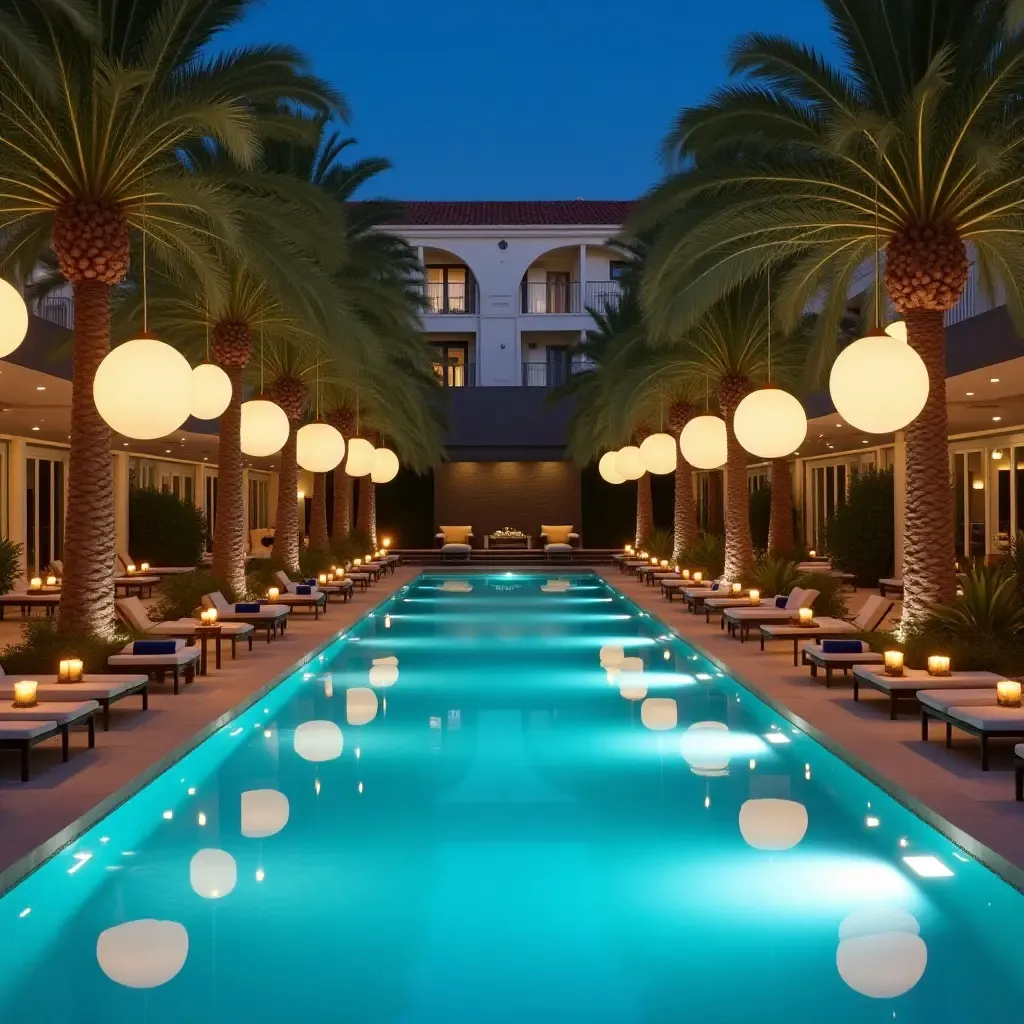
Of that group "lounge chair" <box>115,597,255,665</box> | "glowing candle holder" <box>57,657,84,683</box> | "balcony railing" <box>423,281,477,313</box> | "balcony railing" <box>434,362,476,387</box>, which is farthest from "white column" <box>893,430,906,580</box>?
"balcony railing" <box>423,281,477,313</box>

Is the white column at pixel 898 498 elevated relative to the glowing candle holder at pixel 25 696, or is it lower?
elevated

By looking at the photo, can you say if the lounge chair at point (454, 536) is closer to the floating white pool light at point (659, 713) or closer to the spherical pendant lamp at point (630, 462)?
the spherical pendant lamp at point (630, 462)

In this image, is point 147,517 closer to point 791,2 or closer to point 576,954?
point 576,954

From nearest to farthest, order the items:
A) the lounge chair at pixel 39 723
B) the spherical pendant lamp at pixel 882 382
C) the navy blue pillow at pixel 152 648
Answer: the lounge chair at pixel 39 723
the spherical pendant lamp at pixel 882 382
the navy blue pillow at pixel 152 648

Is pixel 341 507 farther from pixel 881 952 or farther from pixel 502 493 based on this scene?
pixel 881 952

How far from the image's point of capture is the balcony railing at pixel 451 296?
1992 inches

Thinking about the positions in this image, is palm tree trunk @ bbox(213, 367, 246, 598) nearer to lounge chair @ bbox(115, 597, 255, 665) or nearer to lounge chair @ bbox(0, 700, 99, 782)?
lounge chair @ bbox(115, 597, 255, 665)

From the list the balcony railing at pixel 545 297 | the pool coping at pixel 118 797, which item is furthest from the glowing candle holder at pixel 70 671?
the balcony railing at pixel 545 297

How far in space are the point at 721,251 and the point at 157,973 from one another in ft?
38.5

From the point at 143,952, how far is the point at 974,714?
220 inches

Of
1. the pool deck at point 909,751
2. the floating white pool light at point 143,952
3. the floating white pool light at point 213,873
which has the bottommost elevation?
the floating white pool light at point 143,952

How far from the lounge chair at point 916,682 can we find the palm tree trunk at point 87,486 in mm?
7540

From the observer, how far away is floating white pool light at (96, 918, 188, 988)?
5984 mm

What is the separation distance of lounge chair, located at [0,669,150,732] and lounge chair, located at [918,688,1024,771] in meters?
6.23
